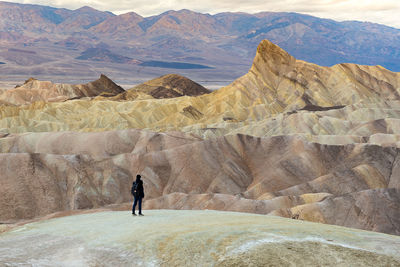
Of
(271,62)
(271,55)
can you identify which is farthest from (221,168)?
(271,55)

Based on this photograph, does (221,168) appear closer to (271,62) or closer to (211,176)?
(211,176)

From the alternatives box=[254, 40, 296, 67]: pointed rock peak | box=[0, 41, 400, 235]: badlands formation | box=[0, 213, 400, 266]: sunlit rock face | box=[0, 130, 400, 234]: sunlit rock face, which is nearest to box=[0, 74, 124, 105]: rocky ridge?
box=[0, 41, 400, 235]: badlands formation

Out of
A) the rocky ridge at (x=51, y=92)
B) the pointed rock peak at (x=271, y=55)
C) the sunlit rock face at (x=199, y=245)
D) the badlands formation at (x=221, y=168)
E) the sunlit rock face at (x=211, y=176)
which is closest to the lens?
the sunlit rock face at (x=199, y=245)

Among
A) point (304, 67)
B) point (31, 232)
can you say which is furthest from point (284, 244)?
point (304, 67)

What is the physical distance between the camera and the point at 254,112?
113250 millimetres

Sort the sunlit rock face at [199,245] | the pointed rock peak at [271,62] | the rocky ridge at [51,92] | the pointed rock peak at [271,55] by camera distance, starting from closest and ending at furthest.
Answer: the sunlit rock face at [199,245] < the pointed rock peak at [271,62] < the pointed rock peak at [271,55] < the rocky ridge at [51,92]

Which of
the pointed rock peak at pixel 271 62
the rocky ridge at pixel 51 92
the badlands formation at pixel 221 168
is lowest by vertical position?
the rocky ridge at pixel 51 92

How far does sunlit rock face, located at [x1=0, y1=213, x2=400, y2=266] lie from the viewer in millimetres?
13469

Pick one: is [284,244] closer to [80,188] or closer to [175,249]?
[175,249]

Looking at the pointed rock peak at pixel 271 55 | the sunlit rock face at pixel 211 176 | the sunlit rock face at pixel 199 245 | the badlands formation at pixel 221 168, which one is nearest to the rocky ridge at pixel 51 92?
the badlands formation at pixel 221 168

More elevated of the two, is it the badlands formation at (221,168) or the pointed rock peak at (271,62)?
the pointed rock peak at (271,62)

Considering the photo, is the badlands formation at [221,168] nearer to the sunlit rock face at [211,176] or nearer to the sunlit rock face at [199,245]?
the sunlit rock face at [211,176]

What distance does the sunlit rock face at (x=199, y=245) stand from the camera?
1347 centimetres

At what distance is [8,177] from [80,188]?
760 cm
